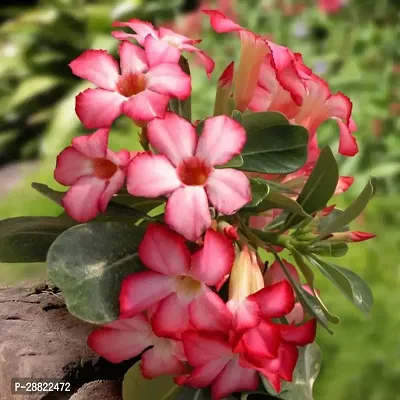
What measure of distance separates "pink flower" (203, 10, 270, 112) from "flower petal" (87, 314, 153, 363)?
20 centimetres

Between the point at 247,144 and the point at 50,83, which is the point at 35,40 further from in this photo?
the point at 247,144

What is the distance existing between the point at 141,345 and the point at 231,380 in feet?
0.25

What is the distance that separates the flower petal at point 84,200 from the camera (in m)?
0.53

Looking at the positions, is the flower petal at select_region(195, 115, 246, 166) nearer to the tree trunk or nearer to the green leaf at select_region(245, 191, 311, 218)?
the green leaf at select_region(245, 191, 311, 218)

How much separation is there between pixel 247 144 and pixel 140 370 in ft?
0.68

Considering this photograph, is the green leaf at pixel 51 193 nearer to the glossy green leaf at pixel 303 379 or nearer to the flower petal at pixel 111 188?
the flower petal at pixel 111 188

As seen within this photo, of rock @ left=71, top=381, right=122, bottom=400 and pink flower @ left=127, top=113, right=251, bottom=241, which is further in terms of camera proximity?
rock @ left=71, top=381, right=122, bottom=400

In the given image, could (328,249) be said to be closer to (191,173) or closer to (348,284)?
(348,284)

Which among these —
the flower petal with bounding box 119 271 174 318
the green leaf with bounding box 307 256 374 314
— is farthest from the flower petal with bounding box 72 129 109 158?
the green leaf with bounding box 307 256 374 314

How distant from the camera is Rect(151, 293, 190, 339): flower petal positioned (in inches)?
19.2

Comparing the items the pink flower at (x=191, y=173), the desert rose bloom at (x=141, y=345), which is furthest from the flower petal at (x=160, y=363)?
the pink flower at (x=191, y=173)

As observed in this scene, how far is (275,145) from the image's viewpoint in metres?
0.55

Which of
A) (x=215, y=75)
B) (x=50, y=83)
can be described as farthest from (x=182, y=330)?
(x=50, y=83)

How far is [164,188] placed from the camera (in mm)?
486
